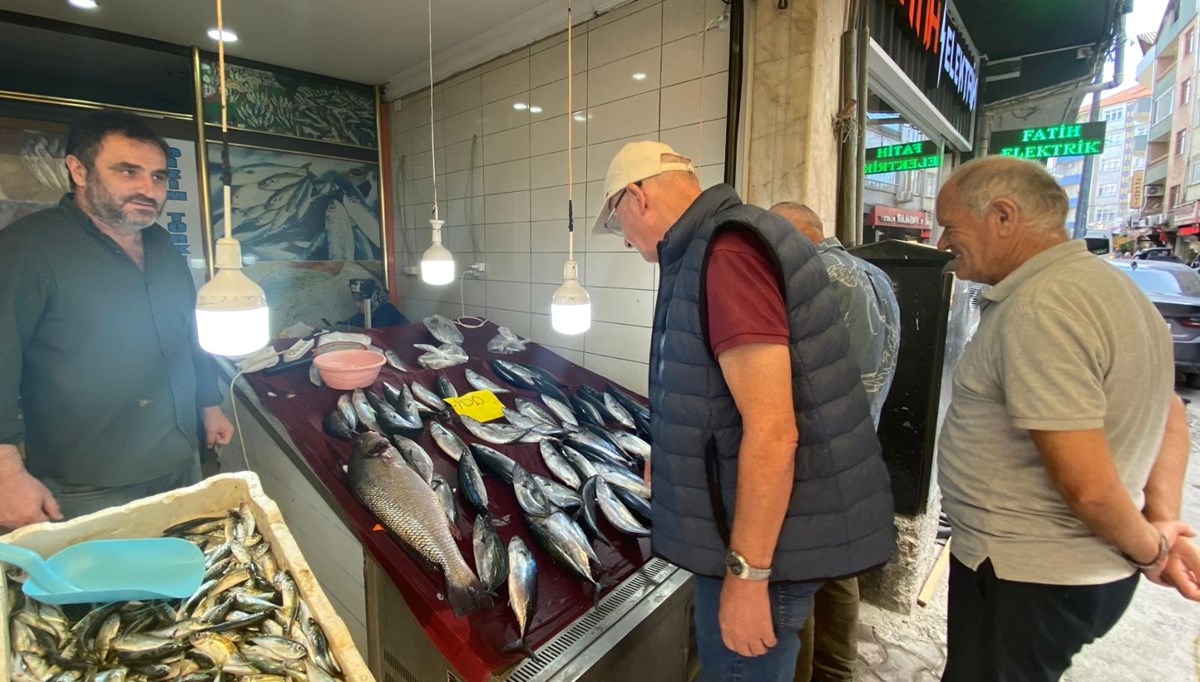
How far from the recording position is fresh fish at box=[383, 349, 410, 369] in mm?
3127

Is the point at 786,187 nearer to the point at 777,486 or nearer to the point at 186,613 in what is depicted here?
the point at 777,486

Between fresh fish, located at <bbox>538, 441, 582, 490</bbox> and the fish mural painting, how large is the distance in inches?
153

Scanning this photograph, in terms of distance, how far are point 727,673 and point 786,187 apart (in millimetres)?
2434

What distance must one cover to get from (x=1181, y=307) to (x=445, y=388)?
9.25 meters

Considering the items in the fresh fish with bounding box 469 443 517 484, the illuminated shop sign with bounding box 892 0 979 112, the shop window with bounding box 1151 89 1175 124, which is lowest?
the fresh fish with bounding box 469 443 517 484

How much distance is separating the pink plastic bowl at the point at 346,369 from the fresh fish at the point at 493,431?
0.62 metres

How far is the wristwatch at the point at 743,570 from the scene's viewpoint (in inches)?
48.1

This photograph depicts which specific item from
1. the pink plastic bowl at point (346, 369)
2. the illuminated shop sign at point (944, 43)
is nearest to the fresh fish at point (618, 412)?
the pink plastic bowl at point (346, 369)

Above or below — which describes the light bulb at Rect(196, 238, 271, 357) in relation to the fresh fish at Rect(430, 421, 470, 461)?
above

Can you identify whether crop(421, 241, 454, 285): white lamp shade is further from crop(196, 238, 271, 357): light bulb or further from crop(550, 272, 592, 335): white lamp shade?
crop(196, 238, 271, 357): light bulb

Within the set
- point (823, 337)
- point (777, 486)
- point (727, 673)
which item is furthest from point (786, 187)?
point (727, 673)

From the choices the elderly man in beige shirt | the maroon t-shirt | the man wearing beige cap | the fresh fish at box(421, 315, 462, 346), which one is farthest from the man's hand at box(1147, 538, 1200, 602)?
the fresh fish at box(421, 315, 462, 346)

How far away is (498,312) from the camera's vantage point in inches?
184

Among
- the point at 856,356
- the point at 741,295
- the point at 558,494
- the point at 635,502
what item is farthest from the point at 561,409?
the point at 741,295
